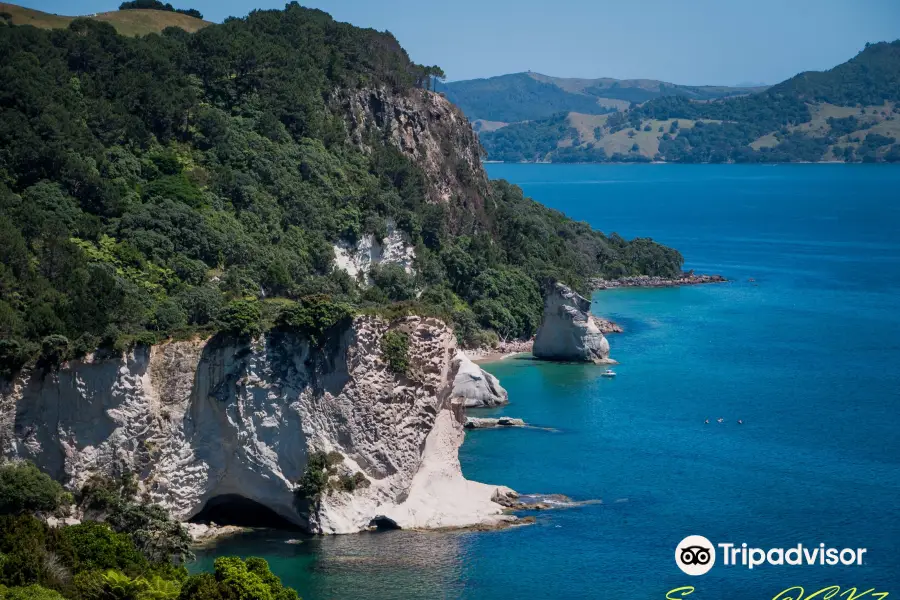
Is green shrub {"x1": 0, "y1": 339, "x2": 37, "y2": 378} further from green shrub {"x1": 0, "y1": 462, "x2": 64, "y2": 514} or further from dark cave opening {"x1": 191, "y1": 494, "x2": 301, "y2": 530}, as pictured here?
dark cave opening {"x1": 191, "y1": 494, "x2": 301, "y2": 530}

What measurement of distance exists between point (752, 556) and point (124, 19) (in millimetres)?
80507

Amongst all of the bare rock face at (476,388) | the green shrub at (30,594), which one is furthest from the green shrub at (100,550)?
the bare rock face at (476,388)

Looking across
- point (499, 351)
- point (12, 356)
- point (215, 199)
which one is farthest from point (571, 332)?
point (12, 356)

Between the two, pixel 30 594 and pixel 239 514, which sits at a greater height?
pixel 30 594

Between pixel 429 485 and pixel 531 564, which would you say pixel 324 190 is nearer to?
pixel 429 485

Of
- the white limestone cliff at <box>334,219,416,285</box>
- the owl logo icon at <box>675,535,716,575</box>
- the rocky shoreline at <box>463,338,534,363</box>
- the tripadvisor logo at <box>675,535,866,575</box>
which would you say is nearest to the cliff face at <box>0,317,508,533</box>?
the owl logo icon at <box>675,535,716,575</box>

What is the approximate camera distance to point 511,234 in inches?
4437

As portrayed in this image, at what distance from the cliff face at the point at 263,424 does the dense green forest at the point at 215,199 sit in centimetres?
117

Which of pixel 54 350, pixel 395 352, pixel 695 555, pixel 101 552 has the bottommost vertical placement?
pixel 695 555

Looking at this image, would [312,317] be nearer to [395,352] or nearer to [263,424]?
[395,352]

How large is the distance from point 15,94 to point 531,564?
159 feet

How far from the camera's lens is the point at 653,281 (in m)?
127

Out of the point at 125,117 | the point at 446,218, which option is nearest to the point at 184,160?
the point at 125,117

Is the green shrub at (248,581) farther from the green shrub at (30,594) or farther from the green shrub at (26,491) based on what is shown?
the green shrub at (26,491)
